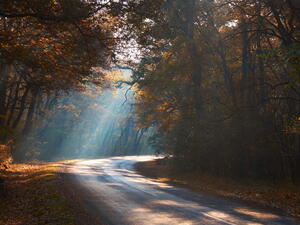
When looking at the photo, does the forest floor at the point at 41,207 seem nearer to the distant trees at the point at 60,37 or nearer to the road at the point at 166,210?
the road at the point at 166,210

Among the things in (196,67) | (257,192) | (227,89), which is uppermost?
(196,67)

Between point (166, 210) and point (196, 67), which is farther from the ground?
point (196, 67)

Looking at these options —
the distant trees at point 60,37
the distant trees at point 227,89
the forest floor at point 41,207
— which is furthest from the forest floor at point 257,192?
the distant trees at point 60,37

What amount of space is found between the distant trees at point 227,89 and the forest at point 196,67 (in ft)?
0.22

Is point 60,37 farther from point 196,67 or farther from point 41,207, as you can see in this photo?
point 196,67

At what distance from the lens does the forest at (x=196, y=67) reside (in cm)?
1048

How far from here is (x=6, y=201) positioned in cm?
1050

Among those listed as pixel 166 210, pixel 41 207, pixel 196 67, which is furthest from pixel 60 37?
pixel 196 67

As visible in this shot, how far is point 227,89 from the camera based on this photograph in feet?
64.0

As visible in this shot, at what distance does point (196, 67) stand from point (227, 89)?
2.54 metres

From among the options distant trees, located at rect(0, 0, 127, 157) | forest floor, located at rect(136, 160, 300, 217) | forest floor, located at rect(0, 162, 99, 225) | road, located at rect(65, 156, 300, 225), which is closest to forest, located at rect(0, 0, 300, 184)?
distant trees, located at rect(0, 0, 127, 157)

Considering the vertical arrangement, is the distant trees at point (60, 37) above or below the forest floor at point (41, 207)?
above

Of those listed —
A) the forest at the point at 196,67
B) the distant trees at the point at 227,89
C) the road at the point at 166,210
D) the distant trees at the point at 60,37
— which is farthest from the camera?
the distant trees at the point at 227,89

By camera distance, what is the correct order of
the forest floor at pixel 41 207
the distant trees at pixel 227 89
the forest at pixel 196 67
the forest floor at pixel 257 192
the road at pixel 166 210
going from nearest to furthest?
the forest floor at pixel 41 207, the road at pixel 166 210, the forest at pixel 196 67, the forest floor at pixel 257 192, the distant trees at pixel 227 89
